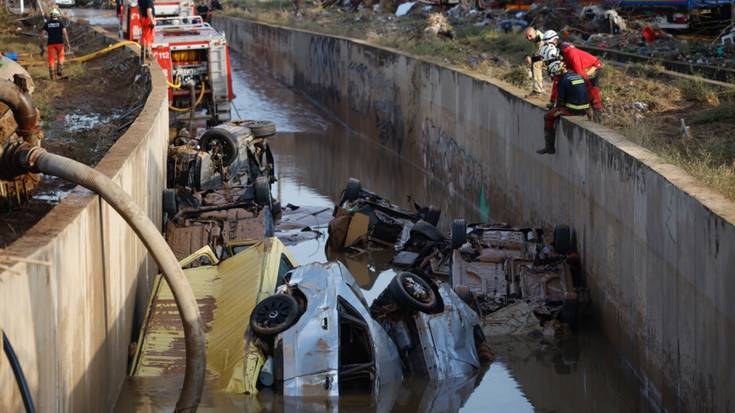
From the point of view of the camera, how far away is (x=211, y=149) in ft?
66.0

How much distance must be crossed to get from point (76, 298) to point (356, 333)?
3228 millimetres

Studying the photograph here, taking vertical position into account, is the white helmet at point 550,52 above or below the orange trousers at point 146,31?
below

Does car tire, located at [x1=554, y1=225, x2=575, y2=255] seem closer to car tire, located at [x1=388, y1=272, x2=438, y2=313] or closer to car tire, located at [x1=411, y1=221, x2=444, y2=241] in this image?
car tire, located at [x1=411, y1=221, x2=444, y2=241]

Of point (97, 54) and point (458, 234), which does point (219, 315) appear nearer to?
point (458, 234)

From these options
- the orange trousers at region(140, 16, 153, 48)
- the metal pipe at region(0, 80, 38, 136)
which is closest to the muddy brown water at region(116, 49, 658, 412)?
the metal pipe at region(0, 80, 38, 136)

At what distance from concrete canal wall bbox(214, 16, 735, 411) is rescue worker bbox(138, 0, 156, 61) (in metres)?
5.85

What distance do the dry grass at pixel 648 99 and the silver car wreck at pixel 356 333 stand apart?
284 cm

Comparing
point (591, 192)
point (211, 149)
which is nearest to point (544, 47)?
point (591, 192)

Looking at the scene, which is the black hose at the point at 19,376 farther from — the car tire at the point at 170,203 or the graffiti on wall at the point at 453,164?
the graffiti on wall at the point at 453,164

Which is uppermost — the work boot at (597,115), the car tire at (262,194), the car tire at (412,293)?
the work boot at (597,115)

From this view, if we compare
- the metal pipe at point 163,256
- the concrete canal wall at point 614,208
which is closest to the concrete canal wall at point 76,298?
the metal pipe at point 163,256

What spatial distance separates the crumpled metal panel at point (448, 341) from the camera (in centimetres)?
1162

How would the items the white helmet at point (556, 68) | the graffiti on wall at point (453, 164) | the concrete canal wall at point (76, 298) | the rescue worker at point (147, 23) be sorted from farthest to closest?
the rescue worker at point (147, 23)
the graffiti on wall at point (453, 164)
the white helmet at point (556, 68)
the concrete canal wall at point (76, 298)

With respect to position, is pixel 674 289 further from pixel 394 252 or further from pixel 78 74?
pixel 78 74
